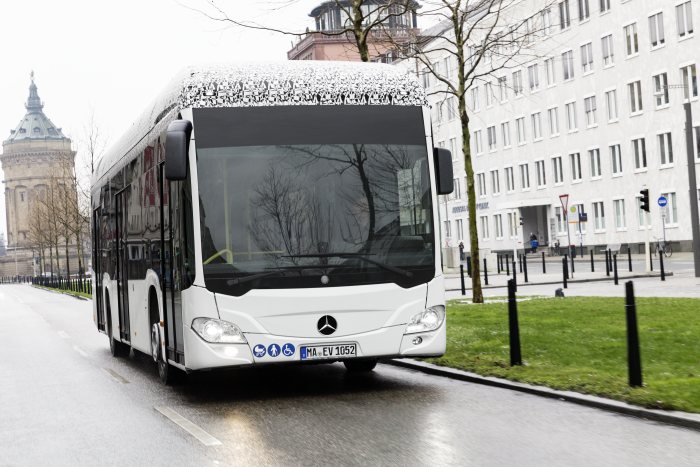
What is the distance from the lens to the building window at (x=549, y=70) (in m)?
71.1

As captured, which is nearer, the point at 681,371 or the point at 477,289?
the point at 681,371

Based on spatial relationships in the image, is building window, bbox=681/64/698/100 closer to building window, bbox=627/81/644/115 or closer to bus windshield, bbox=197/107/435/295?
building window, bbox=627/81/644/115

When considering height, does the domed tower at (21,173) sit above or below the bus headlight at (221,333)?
above

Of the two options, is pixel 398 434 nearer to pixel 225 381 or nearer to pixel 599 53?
pixel 225 381

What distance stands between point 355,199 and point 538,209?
6702 centimetres

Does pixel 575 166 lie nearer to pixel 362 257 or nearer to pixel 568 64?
pixel 568 64

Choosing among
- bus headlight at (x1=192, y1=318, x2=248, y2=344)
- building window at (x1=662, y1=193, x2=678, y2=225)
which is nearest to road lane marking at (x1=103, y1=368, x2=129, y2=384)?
bus headlight at (x1=192, y1=318, x2=248, y2=344)

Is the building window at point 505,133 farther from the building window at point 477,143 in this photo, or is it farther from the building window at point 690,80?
the building window at point 690,80

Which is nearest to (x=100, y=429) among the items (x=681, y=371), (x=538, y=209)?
(x=681, y=371)

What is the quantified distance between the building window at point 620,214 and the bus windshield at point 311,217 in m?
55.2

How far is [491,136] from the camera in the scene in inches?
3191

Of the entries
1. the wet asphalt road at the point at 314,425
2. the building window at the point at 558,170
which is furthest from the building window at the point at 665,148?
the wet asphalt road at the point at 314,425

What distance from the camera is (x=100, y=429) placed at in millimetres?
9109

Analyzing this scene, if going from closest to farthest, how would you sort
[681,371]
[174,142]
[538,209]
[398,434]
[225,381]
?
[398,434]
[174,142]
[681,371]
[225,381]
[538,209]
